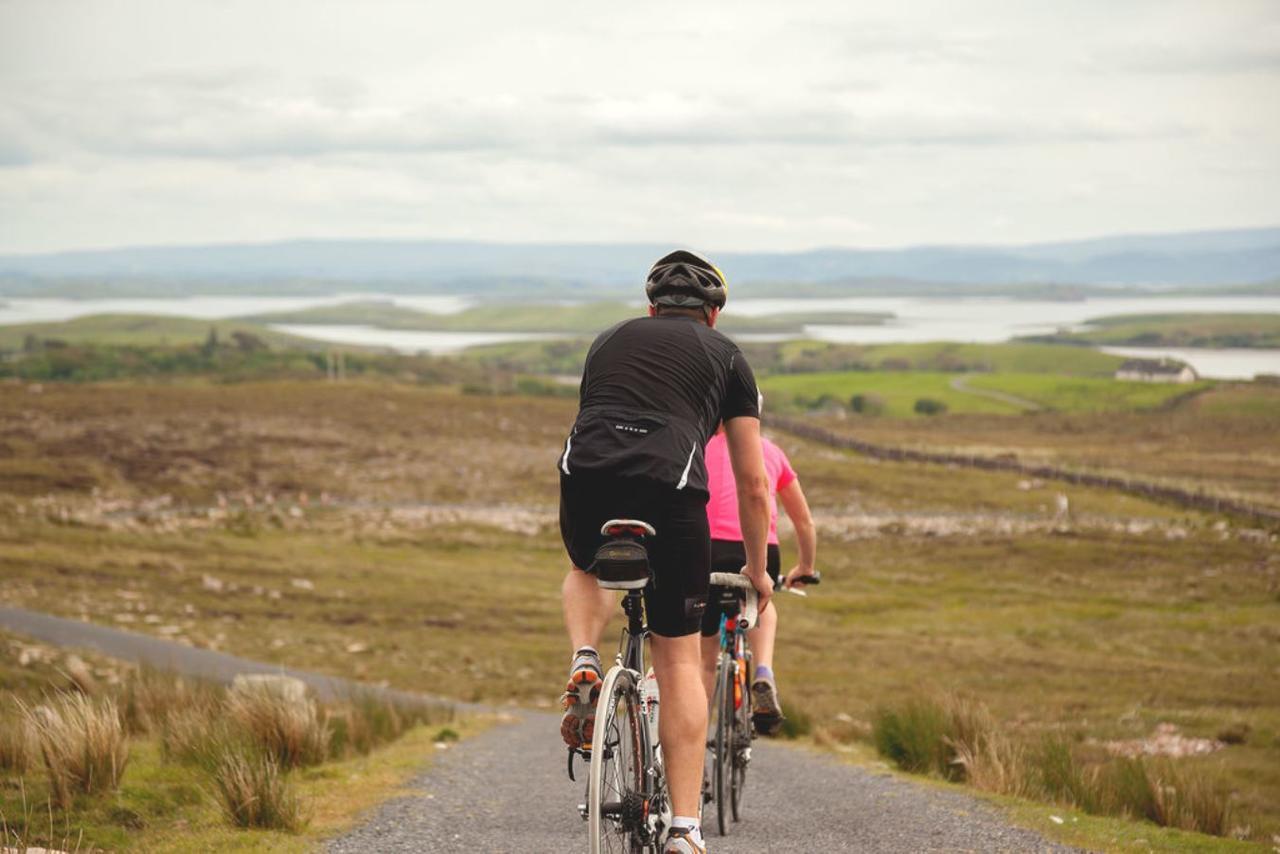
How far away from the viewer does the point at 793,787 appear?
10570 mm

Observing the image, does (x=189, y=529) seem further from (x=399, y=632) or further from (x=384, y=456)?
(x=384, y=456)

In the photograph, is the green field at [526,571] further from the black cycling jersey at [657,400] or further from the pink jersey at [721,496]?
the black cycling jersey at [657,400]

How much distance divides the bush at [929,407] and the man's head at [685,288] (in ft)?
398

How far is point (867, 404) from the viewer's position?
12925 cm

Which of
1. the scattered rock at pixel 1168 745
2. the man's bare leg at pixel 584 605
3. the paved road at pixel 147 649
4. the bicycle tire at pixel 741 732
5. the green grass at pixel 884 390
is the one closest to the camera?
the man's bare leg at pixel 584 605

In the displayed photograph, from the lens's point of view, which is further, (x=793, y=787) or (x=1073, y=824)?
(x=793, y=787)

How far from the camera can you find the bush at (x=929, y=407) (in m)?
125

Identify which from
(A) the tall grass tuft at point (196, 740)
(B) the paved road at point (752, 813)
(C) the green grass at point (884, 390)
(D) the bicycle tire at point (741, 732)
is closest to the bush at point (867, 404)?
(C) the green grass at point (884, 390)

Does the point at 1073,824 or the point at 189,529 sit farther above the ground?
the point at 1073,824

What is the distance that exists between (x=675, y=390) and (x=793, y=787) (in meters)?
6.07

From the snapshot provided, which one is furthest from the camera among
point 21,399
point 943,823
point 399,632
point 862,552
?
point 21,399

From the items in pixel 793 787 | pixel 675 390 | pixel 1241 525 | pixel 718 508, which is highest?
pixel 675 390

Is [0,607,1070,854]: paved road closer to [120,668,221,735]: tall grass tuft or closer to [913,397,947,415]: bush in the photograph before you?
[120,668,221,735]: tall grass tuft

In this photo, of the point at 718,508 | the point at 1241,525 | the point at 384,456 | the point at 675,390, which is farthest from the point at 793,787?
the point at 384,456
